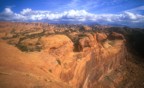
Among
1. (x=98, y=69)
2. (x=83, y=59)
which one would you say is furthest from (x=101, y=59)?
(x=83, y=59)

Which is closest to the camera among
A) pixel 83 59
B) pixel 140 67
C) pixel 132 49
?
pixel 83 59

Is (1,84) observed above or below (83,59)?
above

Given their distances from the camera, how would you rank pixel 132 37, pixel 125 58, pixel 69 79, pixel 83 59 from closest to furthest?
pixel 69 79 < pixel 83 59 < pixel 125 58 < pixel 132 37

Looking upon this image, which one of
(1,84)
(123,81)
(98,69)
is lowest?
(123,81)

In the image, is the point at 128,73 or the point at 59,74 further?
the point at 128,73

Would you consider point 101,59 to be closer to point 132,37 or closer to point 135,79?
point 135,79

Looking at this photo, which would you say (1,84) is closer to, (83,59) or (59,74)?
(59,74)

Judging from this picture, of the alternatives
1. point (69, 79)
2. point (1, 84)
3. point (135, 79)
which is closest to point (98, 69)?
point (135, 79)
